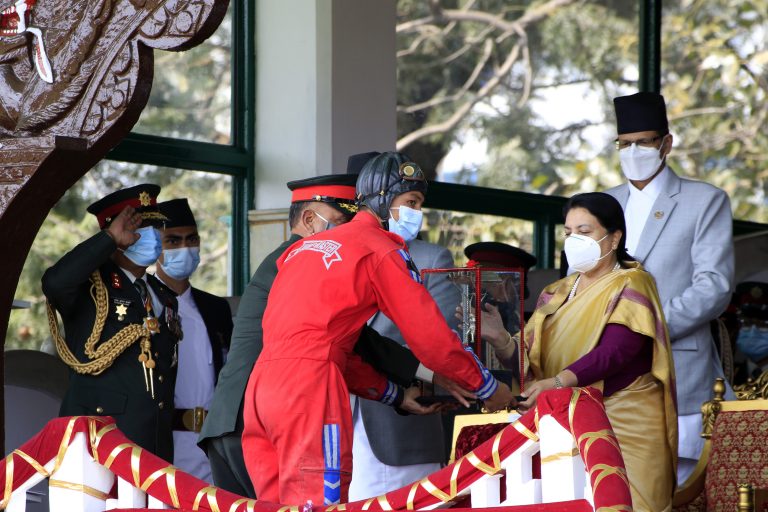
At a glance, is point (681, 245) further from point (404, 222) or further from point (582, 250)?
point (404, 222)

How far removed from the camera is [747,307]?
7473mm

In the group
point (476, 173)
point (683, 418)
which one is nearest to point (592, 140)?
point (476, 173)

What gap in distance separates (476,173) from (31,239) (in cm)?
468

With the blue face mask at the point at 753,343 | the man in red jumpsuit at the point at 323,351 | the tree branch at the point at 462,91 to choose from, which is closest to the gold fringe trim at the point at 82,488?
the man in red jumpsuit at the point at 323,351

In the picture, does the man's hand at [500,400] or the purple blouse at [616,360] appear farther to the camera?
the purple blouse at [616,360]

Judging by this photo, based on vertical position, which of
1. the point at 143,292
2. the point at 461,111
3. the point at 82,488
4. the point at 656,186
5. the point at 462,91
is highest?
the point at 462,91

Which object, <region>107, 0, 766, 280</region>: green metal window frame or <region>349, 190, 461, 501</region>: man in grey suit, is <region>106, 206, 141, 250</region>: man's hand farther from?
<region>107, 0, 766, 280</region>: green metal window frame

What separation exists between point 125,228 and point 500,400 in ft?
5.24

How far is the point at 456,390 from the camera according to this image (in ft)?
13.8

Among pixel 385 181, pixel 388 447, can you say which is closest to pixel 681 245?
pixel 388 447

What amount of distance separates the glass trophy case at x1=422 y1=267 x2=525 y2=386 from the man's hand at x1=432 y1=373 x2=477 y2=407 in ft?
0.55

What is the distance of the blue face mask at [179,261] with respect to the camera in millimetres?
5691

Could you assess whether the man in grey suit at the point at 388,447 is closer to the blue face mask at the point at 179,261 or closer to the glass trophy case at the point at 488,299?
the glass trophy case at the point at 488,299

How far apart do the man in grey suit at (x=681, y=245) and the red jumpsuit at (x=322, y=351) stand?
1.28 meters
